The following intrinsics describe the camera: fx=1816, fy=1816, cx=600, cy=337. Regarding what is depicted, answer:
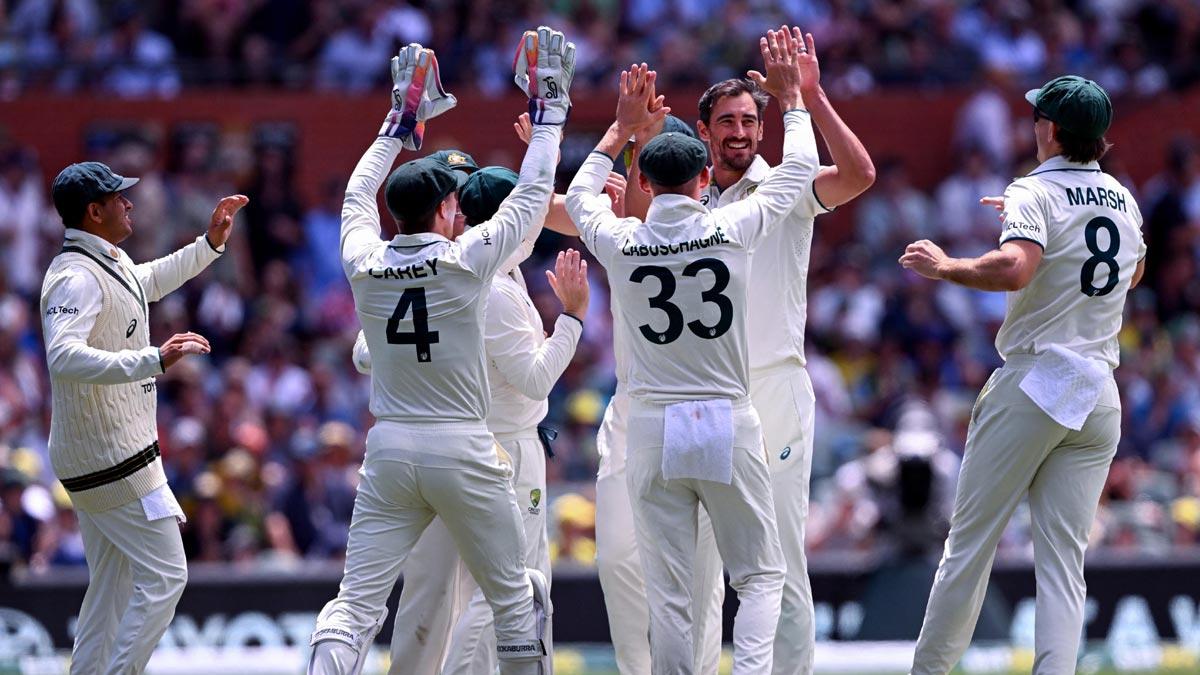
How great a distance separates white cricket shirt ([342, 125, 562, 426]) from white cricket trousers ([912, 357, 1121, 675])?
2.18m

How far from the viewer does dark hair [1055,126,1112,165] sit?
799cm

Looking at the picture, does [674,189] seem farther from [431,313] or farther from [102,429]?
[102,429]

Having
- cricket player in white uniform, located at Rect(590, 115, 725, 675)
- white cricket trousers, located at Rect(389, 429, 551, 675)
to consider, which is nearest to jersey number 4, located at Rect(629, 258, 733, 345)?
cricket player in white uniform, located at Rect(590, 115, 725, 675)

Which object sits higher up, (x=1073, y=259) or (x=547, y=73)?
(x=547, y=73)

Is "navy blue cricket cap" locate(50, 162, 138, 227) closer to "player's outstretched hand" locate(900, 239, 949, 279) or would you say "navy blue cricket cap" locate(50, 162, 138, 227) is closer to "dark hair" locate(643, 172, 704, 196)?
"dark hair" locate(643, 172, 704, 196)

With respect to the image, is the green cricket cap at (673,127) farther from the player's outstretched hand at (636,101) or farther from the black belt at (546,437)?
the black belt at (546,437)

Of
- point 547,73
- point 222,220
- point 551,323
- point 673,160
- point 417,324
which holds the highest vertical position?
point 547,73

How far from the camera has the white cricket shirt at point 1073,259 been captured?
7.85 meters

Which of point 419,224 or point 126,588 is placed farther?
point 126,588

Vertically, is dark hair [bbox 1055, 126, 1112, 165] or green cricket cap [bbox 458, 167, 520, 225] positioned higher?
dark hair [bbox 1055, 126, 1112, 165]

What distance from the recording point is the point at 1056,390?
25.7ft

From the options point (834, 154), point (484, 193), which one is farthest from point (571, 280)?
point (834, 154)

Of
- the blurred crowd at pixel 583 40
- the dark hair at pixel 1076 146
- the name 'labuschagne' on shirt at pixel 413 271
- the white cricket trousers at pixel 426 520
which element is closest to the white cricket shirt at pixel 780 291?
the dark hair at pixel 1076 146

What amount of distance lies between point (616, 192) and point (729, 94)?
29.2 inches
